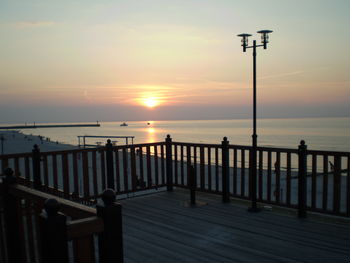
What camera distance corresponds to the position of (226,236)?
12.0 feet

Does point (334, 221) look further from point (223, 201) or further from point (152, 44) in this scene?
point (152, 44)

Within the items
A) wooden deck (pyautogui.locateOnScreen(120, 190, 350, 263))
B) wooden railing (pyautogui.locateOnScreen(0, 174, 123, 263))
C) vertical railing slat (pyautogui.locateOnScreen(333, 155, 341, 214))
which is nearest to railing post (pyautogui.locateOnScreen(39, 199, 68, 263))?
wooden railing (pyautogui.locateOnScreen(0, 174, 123, 263))

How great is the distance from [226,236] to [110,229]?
8.87 ft

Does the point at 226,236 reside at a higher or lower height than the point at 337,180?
lower

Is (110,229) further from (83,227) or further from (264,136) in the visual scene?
(264,136)

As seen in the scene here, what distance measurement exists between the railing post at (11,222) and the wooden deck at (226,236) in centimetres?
126

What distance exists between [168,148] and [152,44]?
6.84 metres

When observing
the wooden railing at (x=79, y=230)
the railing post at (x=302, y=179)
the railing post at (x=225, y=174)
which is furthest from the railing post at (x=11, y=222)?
the railing post at (x=302, y=179)

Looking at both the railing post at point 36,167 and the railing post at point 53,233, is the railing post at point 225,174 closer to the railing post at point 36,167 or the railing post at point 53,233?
the railing post at point 36,167

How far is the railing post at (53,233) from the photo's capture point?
117 centimetres

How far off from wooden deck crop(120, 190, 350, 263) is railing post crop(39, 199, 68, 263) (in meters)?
2.02

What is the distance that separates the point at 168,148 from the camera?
20.5 feet

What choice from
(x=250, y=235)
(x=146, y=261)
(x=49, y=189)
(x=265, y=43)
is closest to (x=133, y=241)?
(x=146, y=261)

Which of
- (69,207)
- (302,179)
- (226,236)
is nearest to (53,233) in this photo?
(69,207)
